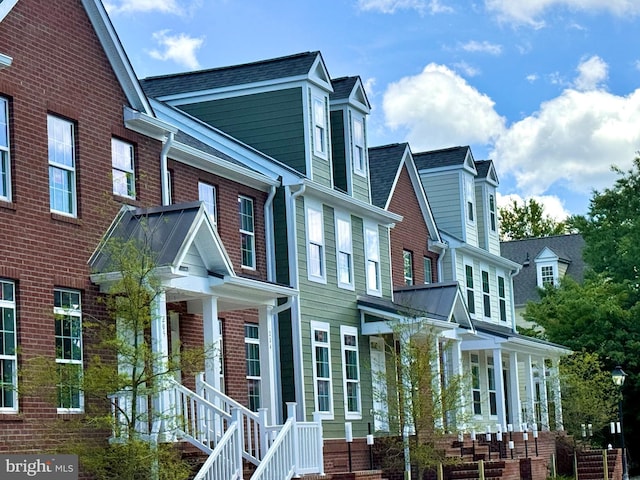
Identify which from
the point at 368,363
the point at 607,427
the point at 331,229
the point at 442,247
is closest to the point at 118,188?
the point at 331,229

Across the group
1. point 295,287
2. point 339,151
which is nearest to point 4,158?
point 295,287

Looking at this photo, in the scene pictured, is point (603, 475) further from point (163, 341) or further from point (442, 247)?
point (163, 341)

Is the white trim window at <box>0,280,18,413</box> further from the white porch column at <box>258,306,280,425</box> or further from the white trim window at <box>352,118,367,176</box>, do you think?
the white trim window at <box>352,118,367,176</box>

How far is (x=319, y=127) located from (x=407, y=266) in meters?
7.77

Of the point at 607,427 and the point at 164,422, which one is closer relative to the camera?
the point at 164,422

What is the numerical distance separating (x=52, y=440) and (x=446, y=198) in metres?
Result: 24.5

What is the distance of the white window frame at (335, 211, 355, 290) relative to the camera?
30.2m

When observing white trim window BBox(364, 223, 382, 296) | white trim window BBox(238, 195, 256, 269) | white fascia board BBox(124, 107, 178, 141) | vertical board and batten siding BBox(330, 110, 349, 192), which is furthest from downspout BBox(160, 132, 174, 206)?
white trim window BBox(364, 223, 382, 296)

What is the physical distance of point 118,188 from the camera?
21.8m

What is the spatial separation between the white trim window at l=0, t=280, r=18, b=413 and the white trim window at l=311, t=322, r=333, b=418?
35.1ft

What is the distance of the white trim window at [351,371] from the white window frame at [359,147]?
4.61m

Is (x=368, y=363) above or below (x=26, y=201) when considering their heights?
below

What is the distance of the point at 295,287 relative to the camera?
27609 mm

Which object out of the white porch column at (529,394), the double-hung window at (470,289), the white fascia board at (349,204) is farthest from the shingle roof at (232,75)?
the white porch column at (529,394)
